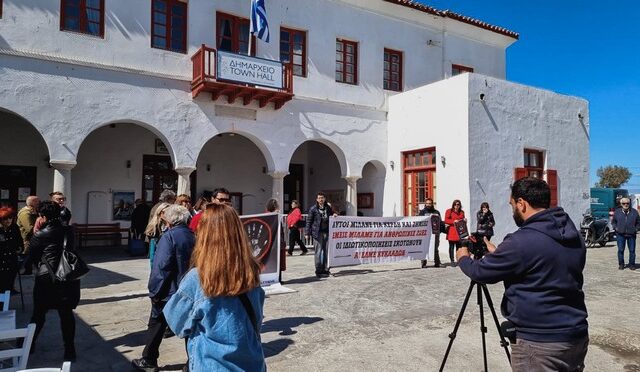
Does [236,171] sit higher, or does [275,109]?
[275,109]

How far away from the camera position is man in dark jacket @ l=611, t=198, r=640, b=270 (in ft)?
36.4

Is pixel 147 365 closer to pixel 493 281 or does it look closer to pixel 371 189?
pixel 493 281

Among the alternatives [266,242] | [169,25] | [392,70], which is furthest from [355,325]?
[392,70]

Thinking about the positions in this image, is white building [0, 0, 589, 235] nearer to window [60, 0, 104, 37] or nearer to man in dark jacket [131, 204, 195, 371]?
window [60, 0, 104, 37]

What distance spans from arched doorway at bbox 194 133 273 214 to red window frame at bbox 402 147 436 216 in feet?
16.6

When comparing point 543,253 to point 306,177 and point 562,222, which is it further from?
point 306,177

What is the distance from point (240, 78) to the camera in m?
13.2

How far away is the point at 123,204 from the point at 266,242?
907cm

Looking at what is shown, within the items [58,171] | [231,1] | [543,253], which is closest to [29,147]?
[58,171]

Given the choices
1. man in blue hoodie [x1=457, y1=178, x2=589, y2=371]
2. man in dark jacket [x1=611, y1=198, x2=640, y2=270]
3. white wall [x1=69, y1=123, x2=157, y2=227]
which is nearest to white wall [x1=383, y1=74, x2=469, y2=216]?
man in dark jacket [x1=611, y1=198, x2=640, y2=270]

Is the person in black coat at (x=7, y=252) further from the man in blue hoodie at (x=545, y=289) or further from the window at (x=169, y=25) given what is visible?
the window at (x=169, y=25)

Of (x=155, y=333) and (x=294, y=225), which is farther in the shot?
(x=294, y=225)

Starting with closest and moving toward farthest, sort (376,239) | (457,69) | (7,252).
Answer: (7,252) < (376,239) < (457,69)

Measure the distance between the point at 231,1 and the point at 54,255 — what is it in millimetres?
11203
